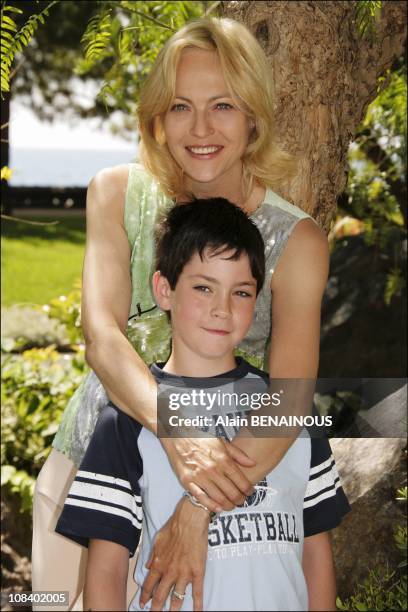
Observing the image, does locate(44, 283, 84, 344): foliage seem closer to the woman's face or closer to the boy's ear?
the woman's face

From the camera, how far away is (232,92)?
2385mm

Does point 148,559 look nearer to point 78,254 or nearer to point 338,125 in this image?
point 338,125

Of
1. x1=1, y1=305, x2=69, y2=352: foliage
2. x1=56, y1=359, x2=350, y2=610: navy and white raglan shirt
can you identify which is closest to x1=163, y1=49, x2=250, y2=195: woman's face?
x1=56, y1=359, x2=350, y2=610: navy and white raglan shirt

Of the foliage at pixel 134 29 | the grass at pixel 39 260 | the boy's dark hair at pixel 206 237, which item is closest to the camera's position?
the boy's dark hair at pixel 206 237

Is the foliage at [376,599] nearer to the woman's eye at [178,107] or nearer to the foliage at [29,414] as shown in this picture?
the woman's eye at [178,107]

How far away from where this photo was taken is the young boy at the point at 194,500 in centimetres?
193

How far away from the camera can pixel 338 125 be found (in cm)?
300

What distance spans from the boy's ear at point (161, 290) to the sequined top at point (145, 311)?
196 millimetres

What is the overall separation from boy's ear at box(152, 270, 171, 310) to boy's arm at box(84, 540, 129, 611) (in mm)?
589

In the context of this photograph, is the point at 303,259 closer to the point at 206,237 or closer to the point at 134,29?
the point at 206,237

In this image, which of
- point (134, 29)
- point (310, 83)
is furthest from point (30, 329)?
point (310, 83)

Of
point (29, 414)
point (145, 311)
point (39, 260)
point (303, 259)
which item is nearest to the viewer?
point (303, 259)

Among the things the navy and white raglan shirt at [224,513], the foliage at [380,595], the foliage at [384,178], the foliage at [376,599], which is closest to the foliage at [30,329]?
the foliage at [384,178]

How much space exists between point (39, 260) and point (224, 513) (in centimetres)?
1085
